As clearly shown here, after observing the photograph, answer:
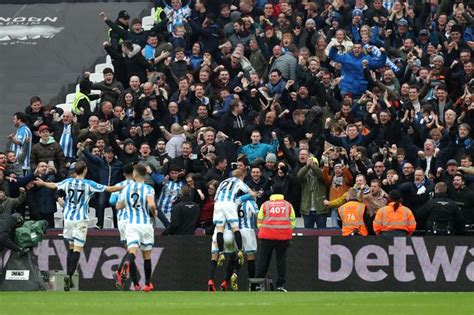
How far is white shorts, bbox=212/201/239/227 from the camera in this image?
28114mm

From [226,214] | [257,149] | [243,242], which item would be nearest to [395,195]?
[243,242]

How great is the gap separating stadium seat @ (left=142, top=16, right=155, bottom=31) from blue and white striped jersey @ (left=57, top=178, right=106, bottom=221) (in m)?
12.0

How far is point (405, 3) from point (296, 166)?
6.53 meters

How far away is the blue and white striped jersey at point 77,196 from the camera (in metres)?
27.4

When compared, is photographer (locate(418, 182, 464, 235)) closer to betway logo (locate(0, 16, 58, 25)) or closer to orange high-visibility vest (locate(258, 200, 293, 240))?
orange high-visibility vest (locate(258, 200, 293, 240))

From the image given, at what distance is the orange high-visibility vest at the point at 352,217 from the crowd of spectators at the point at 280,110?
0.34m

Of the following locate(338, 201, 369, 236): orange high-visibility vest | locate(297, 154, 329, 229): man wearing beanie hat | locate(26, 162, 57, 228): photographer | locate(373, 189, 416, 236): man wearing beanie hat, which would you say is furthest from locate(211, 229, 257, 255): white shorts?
locate(26, 162, 57, 228): photographer

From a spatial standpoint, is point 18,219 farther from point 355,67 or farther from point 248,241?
point 355,67

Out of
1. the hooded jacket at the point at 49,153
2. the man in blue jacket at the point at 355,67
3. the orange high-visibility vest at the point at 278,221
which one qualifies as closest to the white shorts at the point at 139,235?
the orange high-visibility vest at the point at 278,221

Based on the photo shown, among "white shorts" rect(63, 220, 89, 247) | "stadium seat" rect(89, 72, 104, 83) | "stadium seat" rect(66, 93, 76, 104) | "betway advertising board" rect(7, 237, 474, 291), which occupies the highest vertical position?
"stadium seat" rect(89, 72, 104, 83)

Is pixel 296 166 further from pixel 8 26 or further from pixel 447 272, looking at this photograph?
pixel 8 26

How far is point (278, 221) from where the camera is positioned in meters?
27.8

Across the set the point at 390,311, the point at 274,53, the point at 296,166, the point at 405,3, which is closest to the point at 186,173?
the point at 296,166

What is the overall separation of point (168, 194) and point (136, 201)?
15.8 ft
